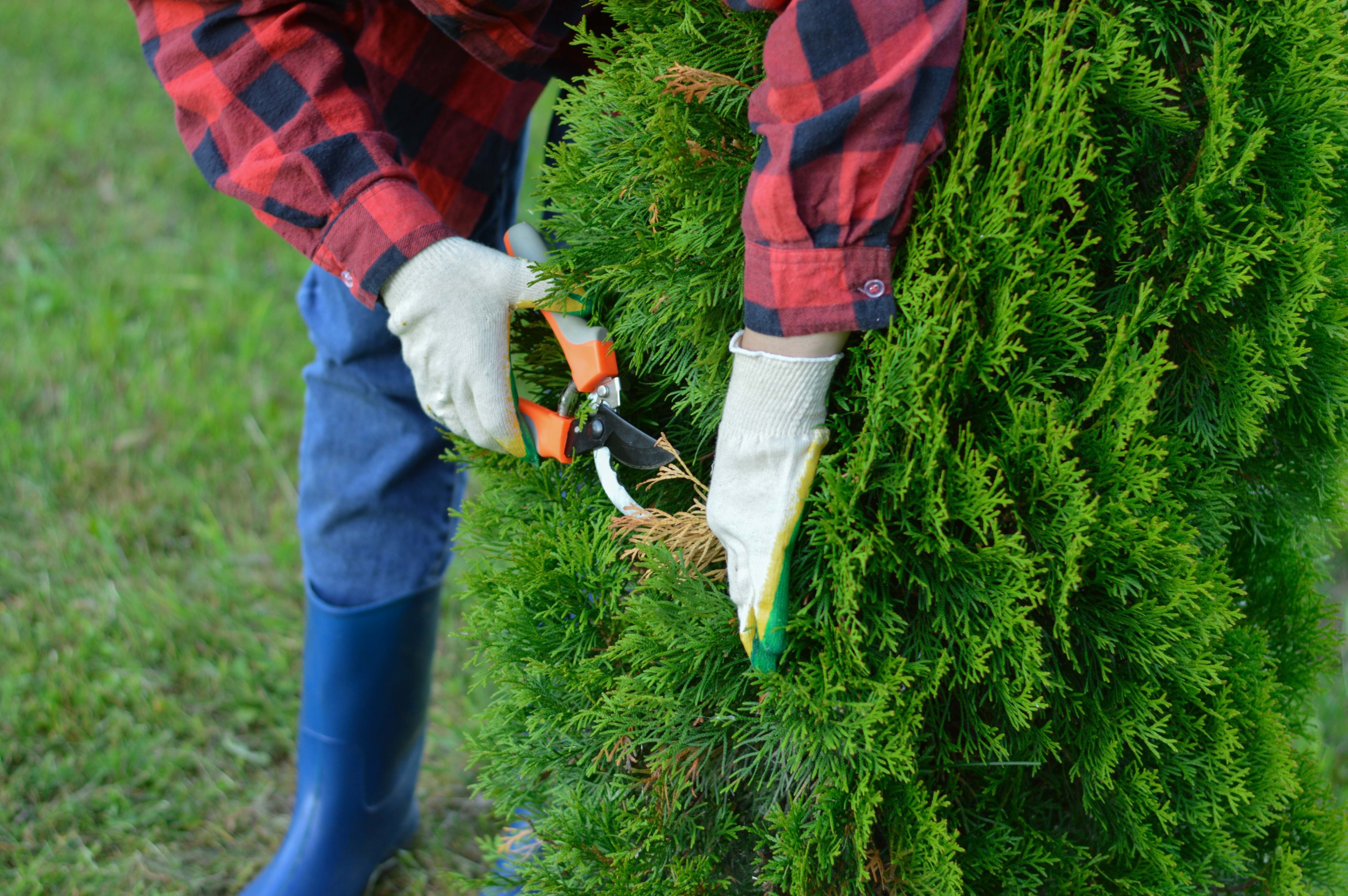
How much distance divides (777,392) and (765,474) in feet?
0.36

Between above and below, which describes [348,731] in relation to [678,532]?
below

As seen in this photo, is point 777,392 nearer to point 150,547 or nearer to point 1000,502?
point 1000,502

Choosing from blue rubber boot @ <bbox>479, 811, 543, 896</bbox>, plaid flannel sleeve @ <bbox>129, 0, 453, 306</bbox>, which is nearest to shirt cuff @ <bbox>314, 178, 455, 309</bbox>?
plaid flannel sleeve @ <bbox>129, 0, 453, 306</bbox>

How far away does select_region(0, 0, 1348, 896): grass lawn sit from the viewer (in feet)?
7.58

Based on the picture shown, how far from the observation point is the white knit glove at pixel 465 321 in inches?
55.4

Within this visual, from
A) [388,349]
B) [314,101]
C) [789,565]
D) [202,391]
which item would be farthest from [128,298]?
[789,565]

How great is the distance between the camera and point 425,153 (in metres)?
1.81

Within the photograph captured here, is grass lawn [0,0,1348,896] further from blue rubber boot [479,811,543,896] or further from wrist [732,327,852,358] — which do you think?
wrist [732,327,852,358]

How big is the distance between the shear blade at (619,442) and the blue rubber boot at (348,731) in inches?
33.3

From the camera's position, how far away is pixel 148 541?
3.02 metres

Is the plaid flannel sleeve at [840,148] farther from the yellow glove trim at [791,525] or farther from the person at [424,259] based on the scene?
the yellow glove trim at [791,525]

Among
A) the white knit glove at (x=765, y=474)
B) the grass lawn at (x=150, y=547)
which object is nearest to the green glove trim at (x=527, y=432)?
the white knit glove at (x=765, y=474)

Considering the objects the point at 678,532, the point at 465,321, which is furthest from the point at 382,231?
the point at 678,532

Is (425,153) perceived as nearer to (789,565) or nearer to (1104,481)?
(789,565)
